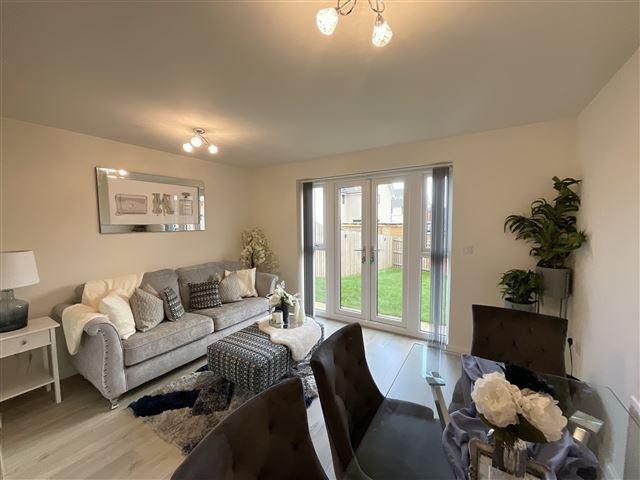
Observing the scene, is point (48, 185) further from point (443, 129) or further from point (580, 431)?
point (580, 431)

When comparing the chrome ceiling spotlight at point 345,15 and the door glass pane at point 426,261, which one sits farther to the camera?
the door glass pane at point 426,261

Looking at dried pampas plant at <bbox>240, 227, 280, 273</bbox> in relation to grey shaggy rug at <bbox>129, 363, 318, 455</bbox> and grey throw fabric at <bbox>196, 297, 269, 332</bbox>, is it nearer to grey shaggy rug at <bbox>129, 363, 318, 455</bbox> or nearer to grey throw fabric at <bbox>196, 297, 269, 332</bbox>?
grey throw fabric at <bbox>196, 297, 269, 332</bbox>

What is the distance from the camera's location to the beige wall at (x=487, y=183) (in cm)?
247

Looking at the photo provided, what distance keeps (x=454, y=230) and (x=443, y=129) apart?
42.3 inches

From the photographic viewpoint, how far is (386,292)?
12.2 feet

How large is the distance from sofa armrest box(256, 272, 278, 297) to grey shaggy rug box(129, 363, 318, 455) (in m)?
1.34

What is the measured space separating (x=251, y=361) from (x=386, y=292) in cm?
220

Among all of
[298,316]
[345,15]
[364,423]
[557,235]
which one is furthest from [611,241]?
[298,316]

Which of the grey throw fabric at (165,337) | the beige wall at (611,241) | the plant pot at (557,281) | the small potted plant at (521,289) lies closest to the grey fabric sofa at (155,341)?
the grey throw fabric at (165,337)

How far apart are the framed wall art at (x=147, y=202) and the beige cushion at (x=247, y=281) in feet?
2.85

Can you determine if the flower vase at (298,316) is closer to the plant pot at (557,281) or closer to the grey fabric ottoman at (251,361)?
the grey fabric ottoman at (251,361)

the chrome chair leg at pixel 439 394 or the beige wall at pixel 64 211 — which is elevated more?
the beige wall at pixel 64 211

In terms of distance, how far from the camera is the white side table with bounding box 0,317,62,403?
199 cm

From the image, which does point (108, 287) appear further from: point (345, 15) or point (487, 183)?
point (487, 183)
